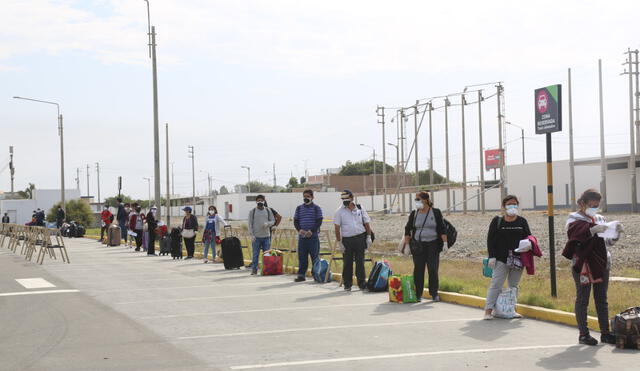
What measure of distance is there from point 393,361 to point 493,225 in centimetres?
355

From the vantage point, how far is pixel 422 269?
13.5m

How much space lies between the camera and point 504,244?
11203 mm

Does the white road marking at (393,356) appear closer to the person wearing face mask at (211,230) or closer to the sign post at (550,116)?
the sign post at (550,116)

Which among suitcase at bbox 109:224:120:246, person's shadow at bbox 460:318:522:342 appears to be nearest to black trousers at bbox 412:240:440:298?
person's shadow at bbox 460:318:522:342

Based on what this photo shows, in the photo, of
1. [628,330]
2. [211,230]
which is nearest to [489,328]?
[628,330]

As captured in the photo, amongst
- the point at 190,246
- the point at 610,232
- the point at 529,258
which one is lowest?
the point at 190,246

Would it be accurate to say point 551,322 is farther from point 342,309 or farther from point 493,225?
point 342,309

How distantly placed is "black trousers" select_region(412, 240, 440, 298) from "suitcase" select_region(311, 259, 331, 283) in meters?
3.71

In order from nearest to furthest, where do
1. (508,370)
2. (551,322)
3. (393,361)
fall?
1. (508,370)
2. (393,361)
3. (551,322)

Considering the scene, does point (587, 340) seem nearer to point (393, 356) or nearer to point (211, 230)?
point (393, 356)

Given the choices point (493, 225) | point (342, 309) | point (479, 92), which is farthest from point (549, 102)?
point (479, 92)

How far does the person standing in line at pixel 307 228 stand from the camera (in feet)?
55.5

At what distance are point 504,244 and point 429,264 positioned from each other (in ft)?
7.61

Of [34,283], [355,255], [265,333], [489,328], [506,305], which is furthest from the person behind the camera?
[34,283]
